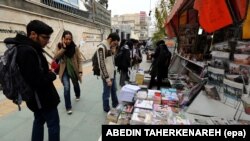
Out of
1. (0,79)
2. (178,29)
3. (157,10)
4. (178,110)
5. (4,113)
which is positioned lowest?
(4,113)

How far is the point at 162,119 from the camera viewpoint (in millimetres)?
1980

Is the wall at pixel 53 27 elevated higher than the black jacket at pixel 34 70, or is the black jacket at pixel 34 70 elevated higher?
the wall at pixel 53 27

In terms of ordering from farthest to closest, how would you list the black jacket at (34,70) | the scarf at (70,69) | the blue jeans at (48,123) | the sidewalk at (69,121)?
the scarf at (70,69)
the sidewalk at (69,121)
the blue jeans at (48,123)
the black jacket at (34,70)

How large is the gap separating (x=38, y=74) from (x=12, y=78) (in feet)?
0.77

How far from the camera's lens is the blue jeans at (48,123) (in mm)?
2078

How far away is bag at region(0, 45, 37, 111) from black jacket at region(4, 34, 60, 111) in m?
0.04

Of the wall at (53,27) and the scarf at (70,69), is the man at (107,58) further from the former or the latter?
the wall at (53,27)

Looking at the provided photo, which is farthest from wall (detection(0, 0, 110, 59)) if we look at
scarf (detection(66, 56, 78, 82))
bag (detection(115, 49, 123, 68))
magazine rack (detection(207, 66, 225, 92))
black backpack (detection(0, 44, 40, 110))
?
magazine rack (detection(207, 66, 225, 92))

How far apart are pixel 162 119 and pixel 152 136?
43cm

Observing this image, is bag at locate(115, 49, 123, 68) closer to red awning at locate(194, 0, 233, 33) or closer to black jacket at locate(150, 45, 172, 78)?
black jacket at locate(150, 45, 172, 78)

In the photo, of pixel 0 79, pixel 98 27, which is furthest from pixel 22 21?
pixel 98 27

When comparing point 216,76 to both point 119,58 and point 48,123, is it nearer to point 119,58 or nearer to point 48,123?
point 48,123

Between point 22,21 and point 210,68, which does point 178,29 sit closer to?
point 210,68

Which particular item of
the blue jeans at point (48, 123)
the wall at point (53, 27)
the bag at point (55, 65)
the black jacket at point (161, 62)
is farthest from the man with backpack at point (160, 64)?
the wall at point (53, 27)
